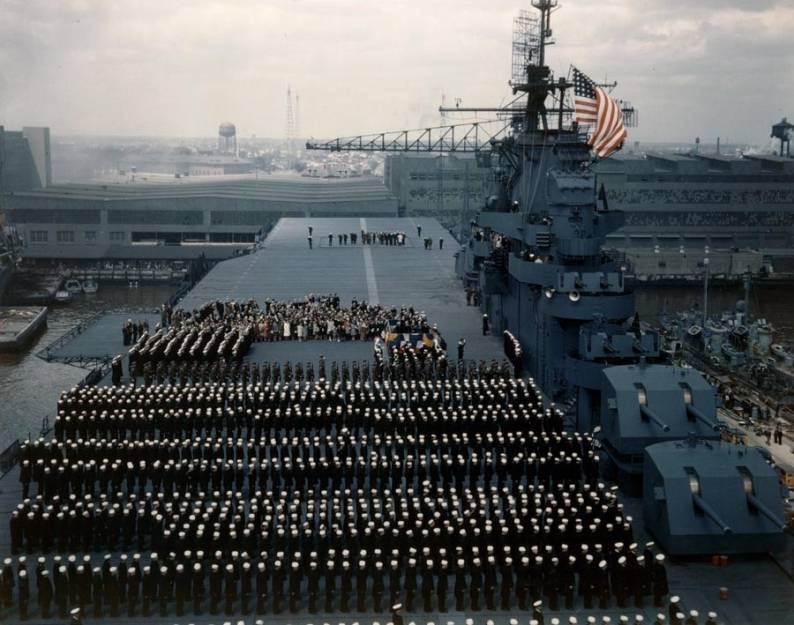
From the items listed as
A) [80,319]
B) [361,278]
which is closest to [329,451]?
[361,278]

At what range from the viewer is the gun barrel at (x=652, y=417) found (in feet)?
61.8

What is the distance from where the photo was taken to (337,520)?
16469 millimetres

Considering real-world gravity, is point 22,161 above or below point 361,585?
above

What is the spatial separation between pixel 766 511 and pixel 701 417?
319 cm

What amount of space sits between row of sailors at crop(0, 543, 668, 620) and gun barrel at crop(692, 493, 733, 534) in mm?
1401

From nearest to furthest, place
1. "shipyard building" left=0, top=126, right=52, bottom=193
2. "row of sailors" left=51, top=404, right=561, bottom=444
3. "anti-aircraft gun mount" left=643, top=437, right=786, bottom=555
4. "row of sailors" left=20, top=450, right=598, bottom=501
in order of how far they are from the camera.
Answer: "anti-aircraft gun mount" left=643, top=437, right=786, bottom=555
"row of sailors" left=20, top=450, right=598, bottom=501
"row of sailors" left=51, top=404, right=561, bottom=444
"shipyard building" left=0, top=126, right=52, bottom=193

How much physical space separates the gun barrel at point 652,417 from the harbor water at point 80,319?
899 inches

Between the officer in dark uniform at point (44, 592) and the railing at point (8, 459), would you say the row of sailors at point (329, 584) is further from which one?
the railing at point (8, 459)

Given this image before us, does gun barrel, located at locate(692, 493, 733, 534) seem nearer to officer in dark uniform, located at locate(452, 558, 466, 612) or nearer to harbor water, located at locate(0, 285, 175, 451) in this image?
officer in dark uniform, located at locate(452, 558, 466, 612)

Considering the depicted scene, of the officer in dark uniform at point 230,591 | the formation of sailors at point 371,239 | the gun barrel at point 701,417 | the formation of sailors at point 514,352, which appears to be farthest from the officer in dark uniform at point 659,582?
the formation of sailors at point 371,239

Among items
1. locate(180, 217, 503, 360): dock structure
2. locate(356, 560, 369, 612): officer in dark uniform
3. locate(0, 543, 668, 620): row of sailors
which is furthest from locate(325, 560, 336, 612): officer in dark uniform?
locate(180, 217, 503, 360): dock structure

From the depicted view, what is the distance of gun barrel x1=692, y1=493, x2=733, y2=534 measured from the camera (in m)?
16.0

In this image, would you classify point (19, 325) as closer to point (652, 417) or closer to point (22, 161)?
point (652, 417)

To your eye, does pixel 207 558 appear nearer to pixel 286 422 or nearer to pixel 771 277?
pixel 286 422
